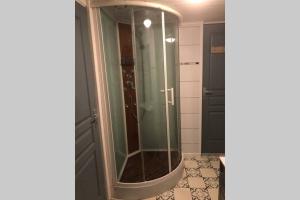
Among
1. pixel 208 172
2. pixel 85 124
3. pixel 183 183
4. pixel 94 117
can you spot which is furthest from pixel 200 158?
pixel 85 124

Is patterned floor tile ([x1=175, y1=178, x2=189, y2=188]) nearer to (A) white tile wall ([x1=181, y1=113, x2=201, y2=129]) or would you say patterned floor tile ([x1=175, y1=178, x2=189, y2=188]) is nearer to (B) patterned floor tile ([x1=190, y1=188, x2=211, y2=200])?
(B) patterned floor tile ([x1=190, y1=188, x2=211, y2=200])

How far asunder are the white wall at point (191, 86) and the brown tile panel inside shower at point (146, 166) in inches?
20.4

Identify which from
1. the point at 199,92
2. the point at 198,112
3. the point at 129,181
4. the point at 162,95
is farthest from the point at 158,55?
the point at 129,181

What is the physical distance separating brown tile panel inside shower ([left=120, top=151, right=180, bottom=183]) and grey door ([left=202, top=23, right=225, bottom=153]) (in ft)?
2.33

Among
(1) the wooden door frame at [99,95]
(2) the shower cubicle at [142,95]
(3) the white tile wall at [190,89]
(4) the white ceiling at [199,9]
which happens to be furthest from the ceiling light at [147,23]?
(3) the white tile wall at [190,89]

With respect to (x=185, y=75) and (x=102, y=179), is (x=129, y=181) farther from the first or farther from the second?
(x=185, y=75)

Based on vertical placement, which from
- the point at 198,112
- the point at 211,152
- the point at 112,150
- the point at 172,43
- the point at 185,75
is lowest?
the point at 211,152

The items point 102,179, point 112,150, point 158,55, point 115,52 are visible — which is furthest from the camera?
point 158,55

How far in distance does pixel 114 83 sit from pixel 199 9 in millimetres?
1295

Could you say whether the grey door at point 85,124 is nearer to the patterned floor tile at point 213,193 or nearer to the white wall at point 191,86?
the patterned floor tile at point 213,193

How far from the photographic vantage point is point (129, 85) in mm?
2381

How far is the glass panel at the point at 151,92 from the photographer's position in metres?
2.21

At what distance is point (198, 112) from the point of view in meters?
2.81

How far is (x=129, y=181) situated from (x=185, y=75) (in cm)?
161
